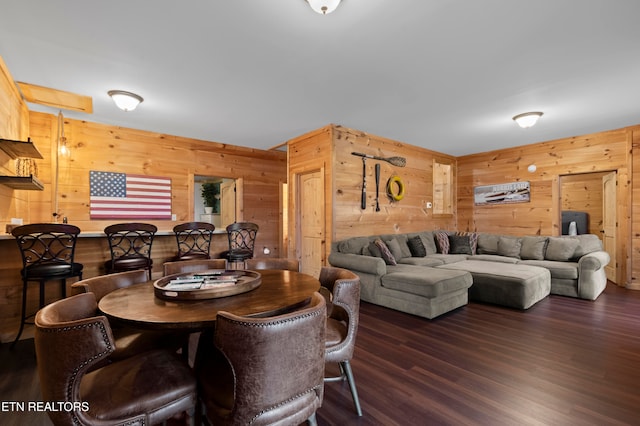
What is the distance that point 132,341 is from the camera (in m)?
1.67

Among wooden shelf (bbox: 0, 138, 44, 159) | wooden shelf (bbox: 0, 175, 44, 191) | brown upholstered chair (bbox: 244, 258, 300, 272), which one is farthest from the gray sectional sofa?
wooden shelf (bbox: 0, 138, 44, 159)

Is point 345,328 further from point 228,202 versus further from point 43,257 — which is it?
point 228,202

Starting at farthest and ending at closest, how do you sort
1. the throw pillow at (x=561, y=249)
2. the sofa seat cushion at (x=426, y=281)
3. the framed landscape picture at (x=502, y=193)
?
the framed landscape picture at (x=502, y=193), the throw pillow at (x=561, y=249), the sofa seat cushion at (x=426, y=281)

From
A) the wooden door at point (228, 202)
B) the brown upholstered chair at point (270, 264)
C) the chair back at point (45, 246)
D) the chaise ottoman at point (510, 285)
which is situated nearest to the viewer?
the chair back at point (45, 246)

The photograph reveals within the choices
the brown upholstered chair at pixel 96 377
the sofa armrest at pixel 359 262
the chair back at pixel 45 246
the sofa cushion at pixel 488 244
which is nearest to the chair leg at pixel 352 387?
the brown upholstered chair at pixel 96 377

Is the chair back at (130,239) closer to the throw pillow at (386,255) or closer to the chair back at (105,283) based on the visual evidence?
the chair back at (105,283)

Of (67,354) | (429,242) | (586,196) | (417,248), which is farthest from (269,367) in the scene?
(586,196)

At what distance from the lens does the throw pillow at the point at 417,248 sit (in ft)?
17.0

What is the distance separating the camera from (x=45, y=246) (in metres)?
2.71

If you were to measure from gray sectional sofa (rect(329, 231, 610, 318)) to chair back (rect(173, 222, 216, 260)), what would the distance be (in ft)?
5.81

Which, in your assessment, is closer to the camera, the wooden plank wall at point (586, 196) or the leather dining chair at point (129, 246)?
the leather dining chair at point (129, 246)

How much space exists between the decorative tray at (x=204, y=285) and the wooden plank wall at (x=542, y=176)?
6091mm

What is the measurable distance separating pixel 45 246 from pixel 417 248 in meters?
4.95

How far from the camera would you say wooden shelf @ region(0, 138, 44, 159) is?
9.39 ft
